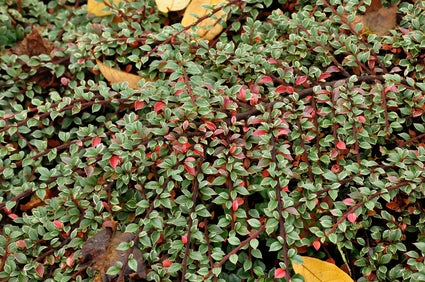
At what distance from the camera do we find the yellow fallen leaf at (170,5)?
2570 millimetres

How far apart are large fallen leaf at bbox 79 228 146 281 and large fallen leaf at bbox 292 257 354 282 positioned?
67cm

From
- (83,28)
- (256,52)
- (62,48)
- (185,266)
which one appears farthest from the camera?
(83,28)

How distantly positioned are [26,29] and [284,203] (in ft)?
7.83

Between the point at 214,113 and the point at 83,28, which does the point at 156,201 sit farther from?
the point at 83,28

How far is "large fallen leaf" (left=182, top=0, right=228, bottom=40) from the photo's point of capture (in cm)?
253

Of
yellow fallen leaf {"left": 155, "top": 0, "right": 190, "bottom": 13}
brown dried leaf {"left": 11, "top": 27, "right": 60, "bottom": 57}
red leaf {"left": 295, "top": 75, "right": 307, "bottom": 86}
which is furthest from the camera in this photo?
brown dried leaf {"left": 11, "top": 27, "right": 60, "bottom": 57}

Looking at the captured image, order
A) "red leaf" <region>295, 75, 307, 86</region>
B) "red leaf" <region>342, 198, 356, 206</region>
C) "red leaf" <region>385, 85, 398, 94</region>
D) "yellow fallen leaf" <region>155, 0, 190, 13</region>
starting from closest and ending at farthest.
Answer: "red leaf" <region>342, 198, 356, 206</region> < "red leaf" <region>385, 85, 398, 94</region> < "red leaf" <region>295, 75, 307, 86</region> < "yellow fallen leaf" <region>155, 0, 190, 13</region>

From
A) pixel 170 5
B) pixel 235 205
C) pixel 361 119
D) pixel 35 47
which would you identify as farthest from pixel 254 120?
pixel 35 47

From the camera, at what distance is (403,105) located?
2135 mm

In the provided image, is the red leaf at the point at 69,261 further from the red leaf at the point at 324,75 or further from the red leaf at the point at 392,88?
the red leaf at the point at 392,88

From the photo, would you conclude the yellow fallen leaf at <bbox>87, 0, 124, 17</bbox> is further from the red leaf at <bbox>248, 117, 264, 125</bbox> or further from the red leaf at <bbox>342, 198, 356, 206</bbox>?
the red leaf at <bbox>342, 198, 356, 206</bbox>

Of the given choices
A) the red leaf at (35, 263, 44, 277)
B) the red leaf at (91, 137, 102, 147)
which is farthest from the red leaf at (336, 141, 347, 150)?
the red leaf at (35, 263, 44, 277)

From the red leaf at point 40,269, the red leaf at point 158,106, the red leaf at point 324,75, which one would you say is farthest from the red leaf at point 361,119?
the red leaf at point 40,269

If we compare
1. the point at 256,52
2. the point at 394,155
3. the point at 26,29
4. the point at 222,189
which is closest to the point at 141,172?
the point at 222,189
